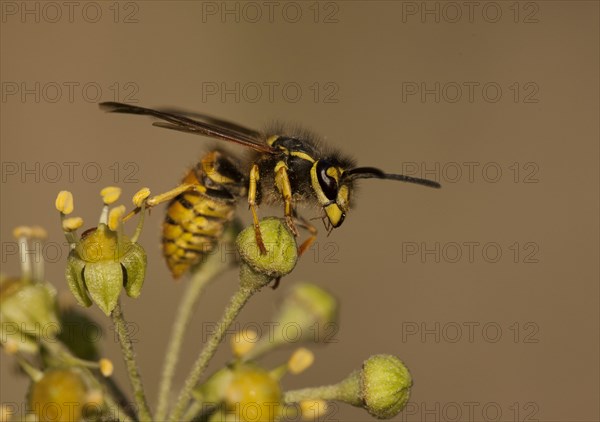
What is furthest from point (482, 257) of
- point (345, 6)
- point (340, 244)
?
point (345, 6)

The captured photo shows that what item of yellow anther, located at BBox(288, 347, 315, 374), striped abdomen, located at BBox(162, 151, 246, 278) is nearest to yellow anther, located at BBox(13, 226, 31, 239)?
striped abdomen, located at BBox(162, 151, 246, 278)

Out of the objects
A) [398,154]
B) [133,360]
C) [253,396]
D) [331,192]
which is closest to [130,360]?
[133,360]

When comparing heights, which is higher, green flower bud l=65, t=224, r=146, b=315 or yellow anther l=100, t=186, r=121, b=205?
yellow anther l=100, t=186, r=121, b=205

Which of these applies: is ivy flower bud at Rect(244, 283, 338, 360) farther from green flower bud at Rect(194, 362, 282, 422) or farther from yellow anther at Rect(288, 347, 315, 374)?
green flower bud at Rect(194, 362, 282, 422)

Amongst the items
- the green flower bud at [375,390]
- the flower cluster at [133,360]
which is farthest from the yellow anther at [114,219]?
the green flower bud at [375,390]

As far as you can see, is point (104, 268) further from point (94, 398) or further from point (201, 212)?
point (201, 212)

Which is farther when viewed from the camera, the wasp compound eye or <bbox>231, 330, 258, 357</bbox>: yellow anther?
the wasp compound eye

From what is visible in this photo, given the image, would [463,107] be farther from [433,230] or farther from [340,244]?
[340,244]
